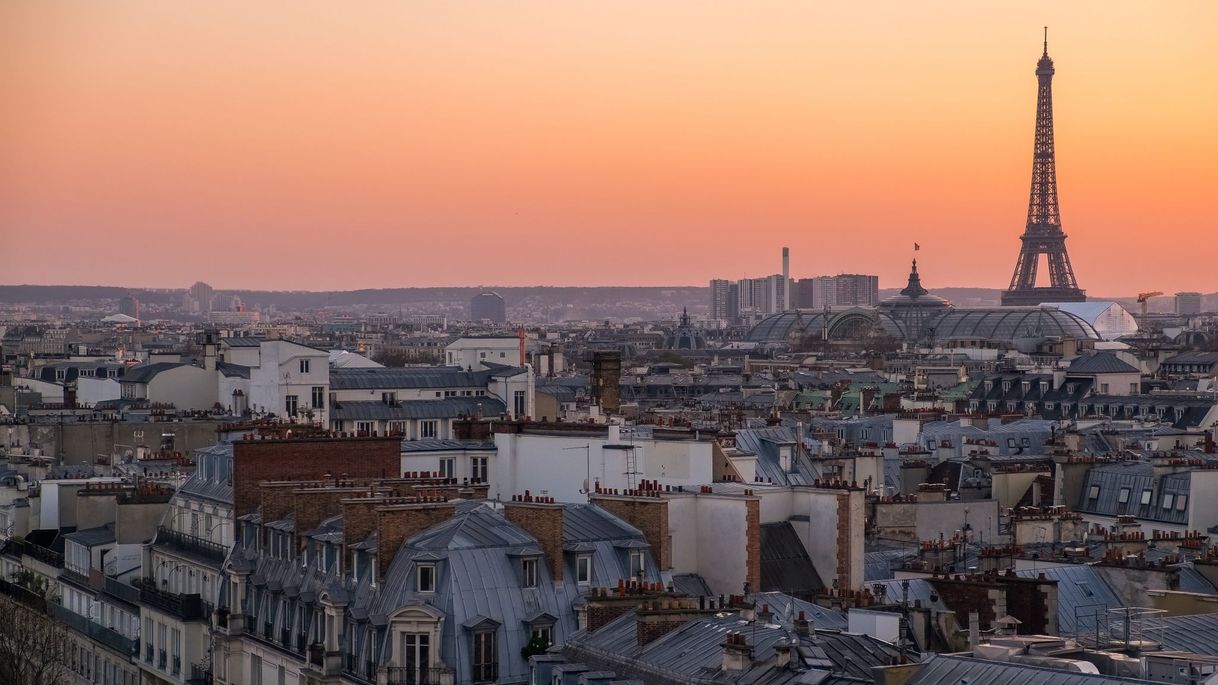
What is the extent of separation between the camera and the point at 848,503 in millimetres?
27703

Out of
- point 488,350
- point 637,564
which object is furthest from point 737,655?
point 488,350

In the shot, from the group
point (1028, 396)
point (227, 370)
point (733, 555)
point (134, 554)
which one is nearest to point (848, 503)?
point (733, 555)

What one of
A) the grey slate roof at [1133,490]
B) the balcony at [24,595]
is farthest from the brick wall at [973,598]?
the balcony at [24,595]

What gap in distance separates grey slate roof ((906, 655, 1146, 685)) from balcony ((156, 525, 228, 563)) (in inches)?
516

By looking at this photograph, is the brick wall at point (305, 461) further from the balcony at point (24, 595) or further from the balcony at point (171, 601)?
the balcony at point (24, 595)

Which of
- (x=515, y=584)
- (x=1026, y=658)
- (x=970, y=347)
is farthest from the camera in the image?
(x=970, y=347)

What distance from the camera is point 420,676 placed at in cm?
2278

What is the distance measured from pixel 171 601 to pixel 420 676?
8.94 metres

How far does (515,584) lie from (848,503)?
537cm

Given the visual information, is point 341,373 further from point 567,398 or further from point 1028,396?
point 1028,396

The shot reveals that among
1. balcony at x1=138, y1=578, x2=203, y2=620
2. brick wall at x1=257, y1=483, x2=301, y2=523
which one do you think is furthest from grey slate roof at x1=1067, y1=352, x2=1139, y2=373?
brick wall at x1=257, y1=483, x2=301, y2=523

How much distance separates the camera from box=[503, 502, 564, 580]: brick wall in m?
24.2

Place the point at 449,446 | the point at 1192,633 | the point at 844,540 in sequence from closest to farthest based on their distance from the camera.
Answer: the point at 1192,633
the point at 844,540
the point at 449,446

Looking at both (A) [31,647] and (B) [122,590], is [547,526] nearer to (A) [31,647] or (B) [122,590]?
(A) [31,647]
